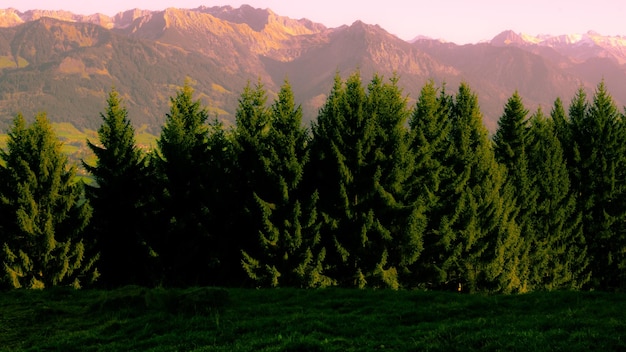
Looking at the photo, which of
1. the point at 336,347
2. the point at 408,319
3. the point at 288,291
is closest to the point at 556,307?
the point at 408,319

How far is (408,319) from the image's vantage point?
14.8m

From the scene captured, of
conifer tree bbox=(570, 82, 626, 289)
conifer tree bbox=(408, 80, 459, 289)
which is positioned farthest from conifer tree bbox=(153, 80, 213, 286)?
conifer tree bbox=(570, 82, 626, 289)

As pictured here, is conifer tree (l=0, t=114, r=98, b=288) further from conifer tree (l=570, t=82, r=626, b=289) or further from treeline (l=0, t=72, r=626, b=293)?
conifer tree (l=570, t=82, r=626, b=289)

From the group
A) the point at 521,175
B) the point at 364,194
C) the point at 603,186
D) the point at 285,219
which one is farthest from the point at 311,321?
the point at 603,186

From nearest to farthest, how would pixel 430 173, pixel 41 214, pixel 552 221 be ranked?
pixel 41 214
pixel 430 173
pixel 552 221

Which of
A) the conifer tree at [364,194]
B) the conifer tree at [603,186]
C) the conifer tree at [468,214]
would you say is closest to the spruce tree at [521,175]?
the conifer tree at [468,214]

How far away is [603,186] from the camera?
43.5m

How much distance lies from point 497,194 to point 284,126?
16148 mm

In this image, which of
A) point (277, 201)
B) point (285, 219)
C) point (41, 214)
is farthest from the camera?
point (41, 214)

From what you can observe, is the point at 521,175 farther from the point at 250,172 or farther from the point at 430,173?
the point at 250,172

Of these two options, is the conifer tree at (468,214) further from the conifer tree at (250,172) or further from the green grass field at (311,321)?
the green grass field at (311,321)

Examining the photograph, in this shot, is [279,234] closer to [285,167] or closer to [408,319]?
[285,167]

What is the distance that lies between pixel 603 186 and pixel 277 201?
31.0 m

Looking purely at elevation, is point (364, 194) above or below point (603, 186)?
below
